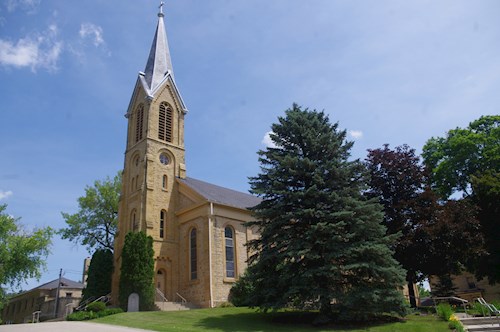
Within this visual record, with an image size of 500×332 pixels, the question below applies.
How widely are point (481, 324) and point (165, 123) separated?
27.0m

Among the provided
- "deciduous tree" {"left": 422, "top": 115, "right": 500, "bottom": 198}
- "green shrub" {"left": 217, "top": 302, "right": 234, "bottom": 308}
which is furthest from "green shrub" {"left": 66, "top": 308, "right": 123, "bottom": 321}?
"deciduous tree" {"left": 422, "top": 115, "right": 500, "bottom": 198}

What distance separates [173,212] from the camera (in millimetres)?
30797

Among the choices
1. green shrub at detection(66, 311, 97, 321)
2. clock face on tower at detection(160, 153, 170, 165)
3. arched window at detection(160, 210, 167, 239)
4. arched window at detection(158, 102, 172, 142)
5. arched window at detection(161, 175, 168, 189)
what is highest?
arched window at detection(158, 102, 172, 142)

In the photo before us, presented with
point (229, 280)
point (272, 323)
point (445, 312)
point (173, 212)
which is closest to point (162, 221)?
point (173, 212)

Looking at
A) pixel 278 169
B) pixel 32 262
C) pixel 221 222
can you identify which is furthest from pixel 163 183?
pixel 278 169

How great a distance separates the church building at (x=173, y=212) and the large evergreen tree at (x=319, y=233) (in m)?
8.40

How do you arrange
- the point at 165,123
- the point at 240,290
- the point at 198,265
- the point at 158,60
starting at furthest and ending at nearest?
the point at 158,60 → the point at 165,123 → the point at 198,265 → the point at 240,290

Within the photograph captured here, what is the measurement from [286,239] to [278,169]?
360cm

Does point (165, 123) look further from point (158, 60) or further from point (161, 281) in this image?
point (161, 281)

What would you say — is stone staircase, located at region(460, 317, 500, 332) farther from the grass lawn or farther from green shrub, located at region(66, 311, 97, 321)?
green shrub, located at region(66, 311, 97, 321)

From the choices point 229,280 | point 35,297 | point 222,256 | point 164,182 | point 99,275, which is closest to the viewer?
point 229,280

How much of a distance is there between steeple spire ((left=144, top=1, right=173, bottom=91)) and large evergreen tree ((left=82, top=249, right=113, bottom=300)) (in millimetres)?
14900

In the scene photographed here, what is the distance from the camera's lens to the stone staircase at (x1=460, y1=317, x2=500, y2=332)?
1461cm

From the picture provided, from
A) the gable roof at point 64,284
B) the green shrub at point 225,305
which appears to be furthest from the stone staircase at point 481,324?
the gable roof at point 64,284
